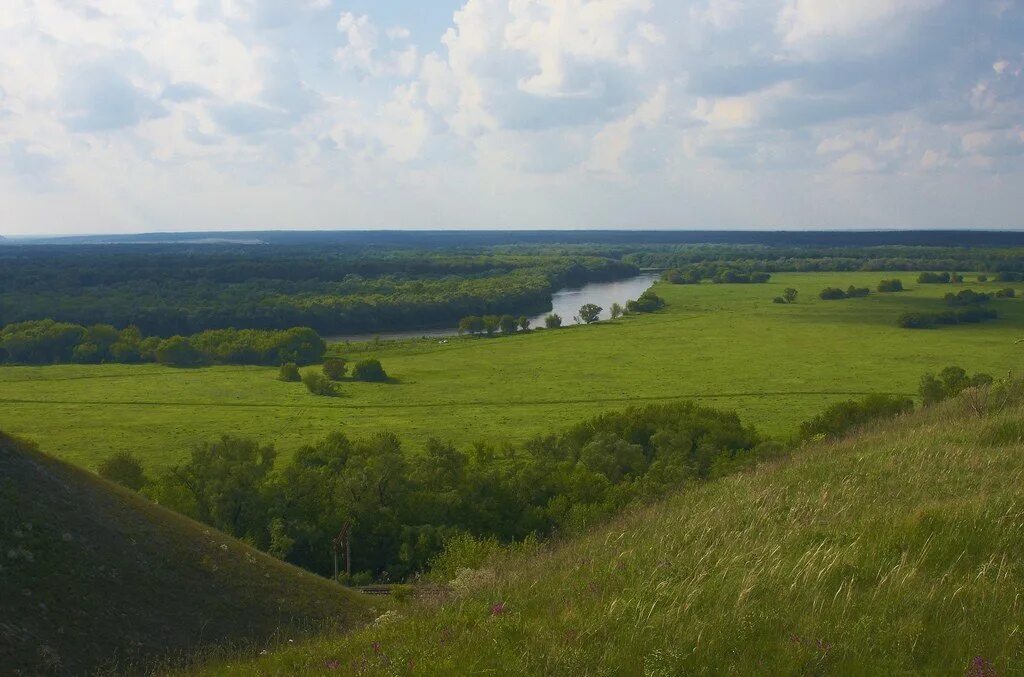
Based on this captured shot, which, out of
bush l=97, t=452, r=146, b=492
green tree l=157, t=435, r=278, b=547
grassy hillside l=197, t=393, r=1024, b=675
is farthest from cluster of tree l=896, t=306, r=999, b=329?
grassy hillside l=197, t=393, r=1024, b=675

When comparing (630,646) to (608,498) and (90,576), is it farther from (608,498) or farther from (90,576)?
(608,498)

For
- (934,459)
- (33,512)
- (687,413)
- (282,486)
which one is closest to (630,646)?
(934,459)

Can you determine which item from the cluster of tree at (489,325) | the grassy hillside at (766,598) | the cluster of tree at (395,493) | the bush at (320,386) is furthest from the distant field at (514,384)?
the grassy hillside at (766,598)

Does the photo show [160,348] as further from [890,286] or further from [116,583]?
[890,286]

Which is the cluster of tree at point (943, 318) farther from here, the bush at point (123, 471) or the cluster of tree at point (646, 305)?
the bush at point (123, 471)

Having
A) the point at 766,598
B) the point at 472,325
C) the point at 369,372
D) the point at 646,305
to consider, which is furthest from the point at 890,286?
the point at 766,598
